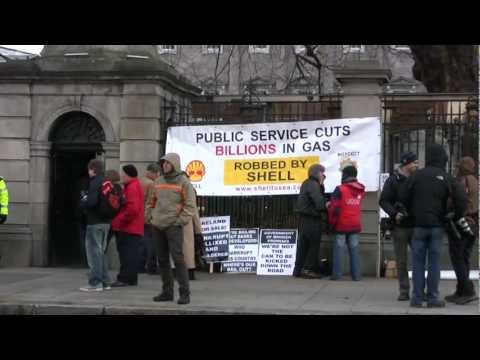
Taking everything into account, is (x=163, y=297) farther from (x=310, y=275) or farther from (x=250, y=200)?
(x=250, y=200)

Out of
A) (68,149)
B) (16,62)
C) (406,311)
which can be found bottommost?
(406,311)

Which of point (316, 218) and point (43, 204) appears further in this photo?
point (43, 204)

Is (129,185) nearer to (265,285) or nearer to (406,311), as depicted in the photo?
(265,285)

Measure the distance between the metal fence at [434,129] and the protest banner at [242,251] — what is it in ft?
8.52

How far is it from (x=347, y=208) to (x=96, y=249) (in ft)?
13.5

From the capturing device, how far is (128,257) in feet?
39.2

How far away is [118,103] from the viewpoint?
14125 mm

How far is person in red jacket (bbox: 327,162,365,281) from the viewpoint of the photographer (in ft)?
41.7

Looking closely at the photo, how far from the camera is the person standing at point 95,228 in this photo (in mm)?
11016

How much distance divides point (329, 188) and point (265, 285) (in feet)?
7.61

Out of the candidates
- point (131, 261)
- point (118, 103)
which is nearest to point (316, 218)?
point (131, 261)

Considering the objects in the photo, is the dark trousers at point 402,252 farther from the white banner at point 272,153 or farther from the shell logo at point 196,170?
the shell logo at point 196,170

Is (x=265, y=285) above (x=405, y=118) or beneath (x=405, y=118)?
beneath

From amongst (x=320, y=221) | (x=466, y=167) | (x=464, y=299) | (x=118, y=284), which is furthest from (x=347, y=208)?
(x=118, y=284)
